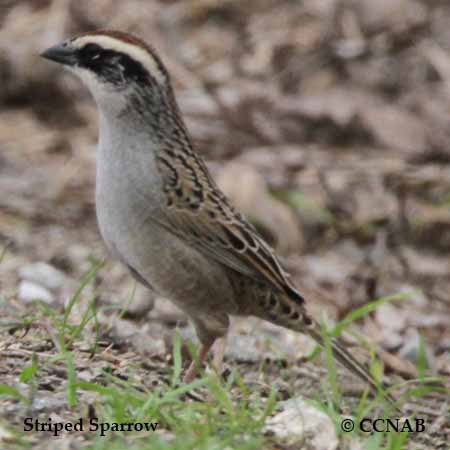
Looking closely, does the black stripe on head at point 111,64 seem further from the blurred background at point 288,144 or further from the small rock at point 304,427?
the small rock at point 304,427

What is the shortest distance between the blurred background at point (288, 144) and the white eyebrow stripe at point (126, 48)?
1.44 meters

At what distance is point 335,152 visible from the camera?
399 inches

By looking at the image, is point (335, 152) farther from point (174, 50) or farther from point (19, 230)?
point (19, 230)

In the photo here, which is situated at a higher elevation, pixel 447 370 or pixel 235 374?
pixel 447 370

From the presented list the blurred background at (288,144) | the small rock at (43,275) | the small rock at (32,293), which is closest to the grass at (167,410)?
the blurred background at (288,144)

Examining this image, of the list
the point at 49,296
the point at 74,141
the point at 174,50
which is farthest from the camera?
the point at 174,50

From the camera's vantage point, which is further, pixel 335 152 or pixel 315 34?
pixel 315 34

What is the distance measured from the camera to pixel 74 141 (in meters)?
9.92

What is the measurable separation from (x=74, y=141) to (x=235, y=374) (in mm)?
4867

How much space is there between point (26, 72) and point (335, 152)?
2.73m

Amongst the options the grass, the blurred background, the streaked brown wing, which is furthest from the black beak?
the blurred background

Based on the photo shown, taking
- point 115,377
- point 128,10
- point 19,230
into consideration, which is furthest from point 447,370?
point 128,10

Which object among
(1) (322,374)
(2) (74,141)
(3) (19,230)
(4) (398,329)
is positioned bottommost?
(1) (322,374)

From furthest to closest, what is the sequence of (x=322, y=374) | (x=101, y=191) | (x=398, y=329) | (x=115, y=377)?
1. (x=398, y=329)
2. (x=322, y=374)
3. (x=101, y=191)
4. (x=115, y=377)
